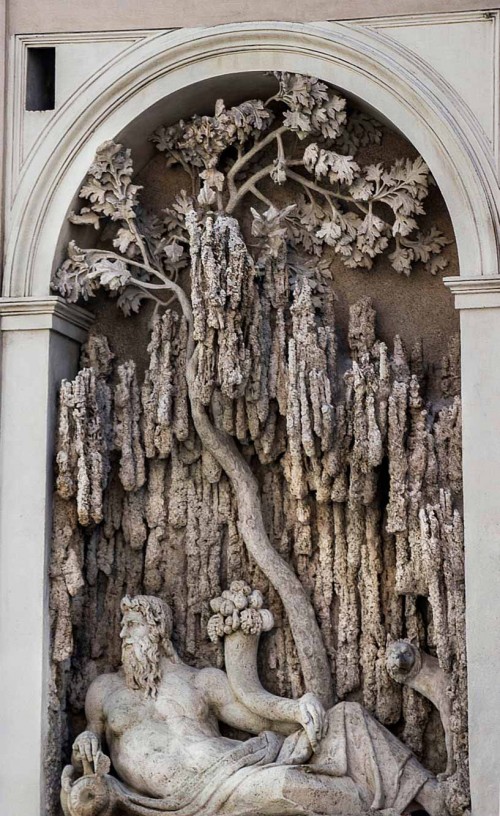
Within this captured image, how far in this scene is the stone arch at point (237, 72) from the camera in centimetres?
868

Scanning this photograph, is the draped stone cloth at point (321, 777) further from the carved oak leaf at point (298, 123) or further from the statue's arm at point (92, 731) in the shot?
the carved oak leaf at point (298, 123)

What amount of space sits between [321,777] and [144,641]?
115 centimetres

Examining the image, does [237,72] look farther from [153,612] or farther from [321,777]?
[321,777]

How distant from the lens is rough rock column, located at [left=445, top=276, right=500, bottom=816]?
27.2ft

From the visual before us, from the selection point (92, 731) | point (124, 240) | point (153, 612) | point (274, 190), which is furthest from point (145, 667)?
point (274, 190)

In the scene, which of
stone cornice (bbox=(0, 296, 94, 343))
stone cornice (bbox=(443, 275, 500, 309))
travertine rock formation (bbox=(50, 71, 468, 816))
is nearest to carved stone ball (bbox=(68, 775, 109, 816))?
travertine rock formation (bbox=(50, 71, 468, 816))

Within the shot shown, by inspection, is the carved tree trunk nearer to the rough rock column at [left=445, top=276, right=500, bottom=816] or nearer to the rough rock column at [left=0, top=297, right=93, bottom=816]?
the rough rock column at [left=0, top=297, right=93, bottom=816]

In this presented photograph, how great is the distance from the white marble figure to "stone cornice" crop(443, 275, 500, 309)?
72.4 inches

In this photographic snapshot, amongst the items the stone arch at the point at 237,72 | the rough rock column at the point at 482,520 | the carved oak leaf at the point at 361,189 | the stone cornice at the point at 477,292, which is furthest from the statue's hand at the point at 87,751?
the carved oak leaf at the point at 361,189

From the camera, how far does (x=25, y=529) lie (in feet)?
29.4

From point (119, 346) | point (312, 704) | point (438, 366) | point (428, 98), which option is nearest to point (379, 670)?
point (312, 704)

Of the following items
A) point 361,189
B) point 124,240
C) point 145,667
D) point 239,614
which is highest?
point 361,189

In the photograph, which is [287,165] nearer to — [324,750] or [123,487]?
[123,487]

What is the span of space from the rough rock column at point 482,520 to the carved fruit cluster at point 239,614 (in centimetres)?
114
